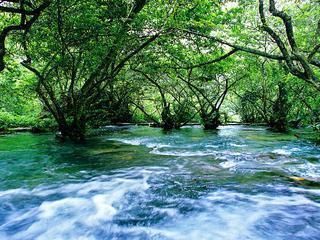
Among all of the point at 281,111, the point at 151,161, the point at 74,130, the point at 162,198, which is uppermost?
the point at 281,111

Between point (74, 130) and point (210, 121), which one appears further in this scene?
point (210, 121)

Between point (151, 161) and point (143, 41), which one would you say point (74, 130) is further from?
point (151, 161)

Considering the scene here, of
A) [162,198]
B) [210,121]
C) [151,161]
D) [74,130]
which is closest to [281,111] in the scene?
[210,121]

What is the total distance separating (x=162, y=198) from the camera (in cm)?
520

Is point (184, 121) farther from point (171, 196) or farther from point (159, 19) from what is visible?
point (171, 196)

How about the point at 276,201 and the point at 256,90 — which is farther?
the point at 256,90

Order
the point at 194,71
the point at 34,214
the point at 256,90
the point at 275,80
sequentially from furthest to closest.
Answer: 1. the point at 256,90
2. the point at 194,71
3. the point at 275,80
4. the point at 34,214

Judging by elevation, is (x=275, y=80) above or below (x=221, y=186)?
above

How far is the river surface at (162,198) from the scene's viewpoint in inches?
159

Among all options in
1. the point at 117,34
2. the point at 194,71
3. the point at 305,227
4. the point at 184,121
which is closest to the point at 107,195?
the point at 305,227

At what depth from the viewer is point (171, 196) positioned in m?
5.27

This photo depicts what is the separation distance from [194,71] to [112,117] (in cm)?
841

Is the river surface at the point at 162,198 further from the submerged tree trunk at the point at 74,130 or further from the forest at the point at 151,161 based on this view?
the submerged tree trunk at the point at 74,130

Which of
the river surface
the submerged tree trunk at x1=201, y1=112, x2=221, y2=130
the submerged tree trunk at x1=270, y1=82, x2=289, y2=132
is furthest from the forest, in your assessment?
Result: the submerged tree trunk at x1=201, y1=112, x2=221, y2=130
